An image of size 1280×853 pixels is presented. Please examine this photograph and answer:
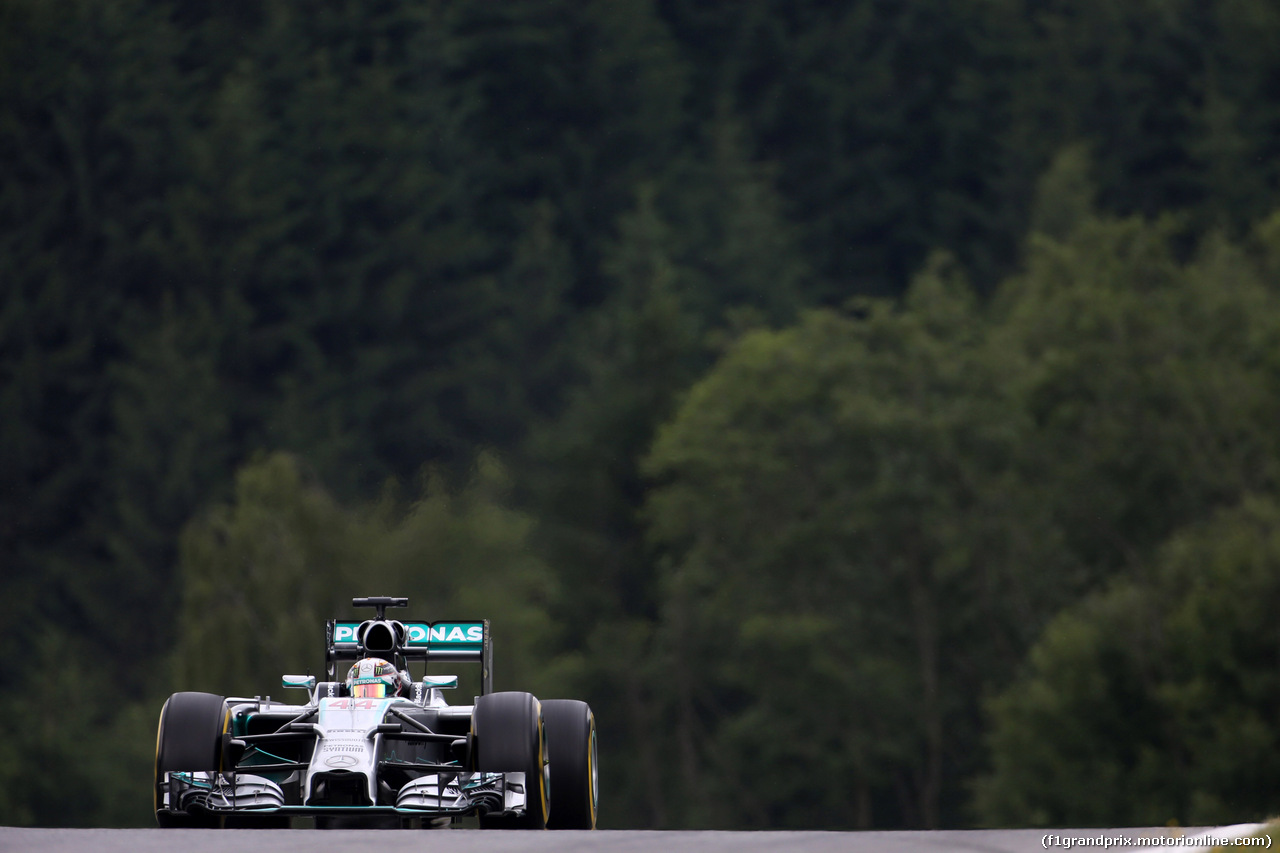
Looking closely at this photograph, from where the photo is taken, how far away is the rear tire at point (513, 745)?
42.7 feet

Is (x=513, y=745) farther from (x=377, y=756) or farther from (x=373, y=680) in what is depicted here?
(x=373, y=680)

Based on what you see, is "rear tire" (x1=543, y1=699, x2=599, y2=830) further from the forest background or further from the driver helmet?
the forest background

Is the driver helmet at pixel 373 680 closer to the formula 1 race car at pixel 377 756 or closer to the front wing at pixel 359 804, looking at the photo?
the formula 1 race car at pixel 377 756

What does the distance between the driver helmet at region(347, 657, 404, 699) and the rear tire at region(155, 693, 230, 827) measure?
77cm

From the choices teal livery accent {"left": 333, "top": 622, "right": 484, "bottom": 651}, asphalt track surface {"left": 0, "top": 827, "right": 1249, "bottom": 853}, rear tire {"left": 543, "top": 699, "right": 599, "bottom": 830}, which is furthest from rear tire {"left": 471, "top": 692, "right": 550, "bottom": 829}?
teal livery accent {"left": 333, "top": 622, "right": 484, "bottom": 651}

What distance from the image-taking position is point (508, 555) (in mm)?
57938

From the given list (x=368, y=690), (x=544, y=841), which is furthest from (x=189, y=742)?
(x=544, y=841)

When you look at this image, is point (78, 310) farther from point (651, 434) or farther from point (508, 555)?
point (508, 555)

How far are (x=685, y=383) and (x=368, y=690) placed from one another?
195ft

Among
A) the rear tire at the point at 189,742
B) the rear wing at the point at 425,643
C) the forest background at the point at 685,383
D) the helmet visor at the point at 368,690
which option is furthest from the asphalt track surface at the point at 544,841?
the forest background at the point at 685,383

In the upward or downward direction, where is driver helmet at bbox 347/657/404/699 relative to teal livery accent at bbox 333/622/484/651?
downward

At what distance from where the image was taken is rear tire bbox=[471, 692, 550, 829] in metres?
→ 13.0

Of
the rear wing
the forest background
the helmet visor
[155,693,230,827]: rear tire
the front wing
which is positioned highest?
the forest background

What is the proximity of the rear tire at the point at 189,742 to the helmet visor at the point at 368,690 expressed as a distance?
0.74m
